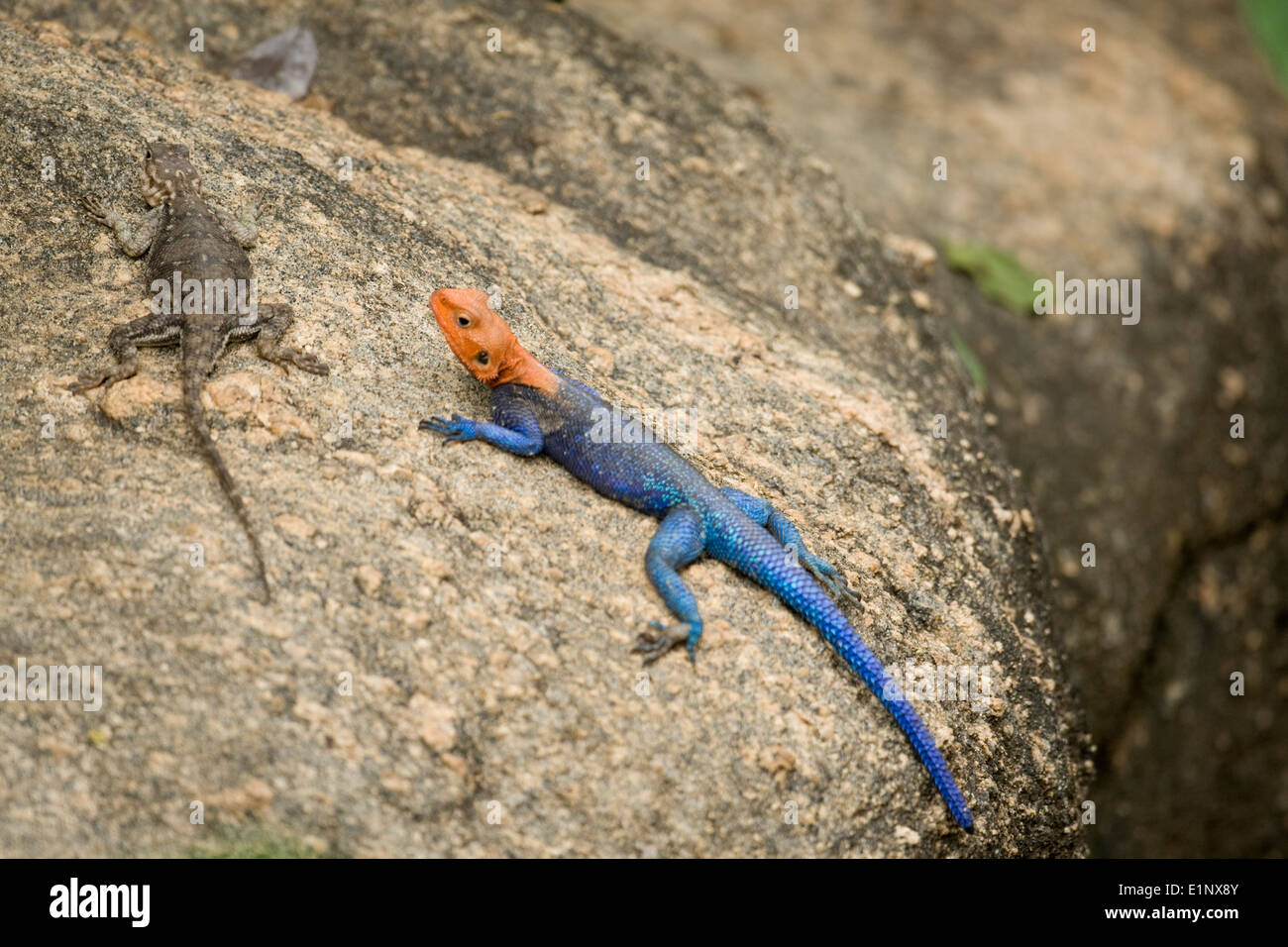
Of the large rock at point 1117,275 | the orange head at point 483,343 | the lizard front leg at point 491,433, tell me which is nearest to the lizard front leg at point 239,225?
the orange head at point 483,343

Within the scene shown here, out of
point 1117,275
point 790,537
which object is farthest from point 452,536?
point 1117,275

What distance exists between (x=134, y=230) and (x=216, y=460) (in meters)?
1.62

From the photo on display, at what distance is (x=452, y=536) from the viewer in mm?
4496

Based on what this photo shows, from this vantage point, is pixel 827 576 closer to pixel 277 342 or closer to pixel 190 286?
pixel 277 342

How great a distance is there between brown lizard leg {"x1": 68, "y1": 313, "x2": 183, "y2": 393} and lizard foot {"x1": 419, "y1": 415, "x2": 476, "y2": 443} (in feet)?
4.00

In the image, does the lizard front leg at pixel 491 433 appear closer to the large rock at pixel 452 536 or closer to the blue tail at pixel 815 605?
the large rock at pixel 452 536

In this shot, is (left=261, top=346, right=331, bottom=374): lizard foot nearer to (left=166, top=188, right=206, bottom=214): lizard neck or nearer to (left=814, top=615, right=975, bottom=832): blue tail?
(left=166, top=188, right=206, bottom=214): lizard neck

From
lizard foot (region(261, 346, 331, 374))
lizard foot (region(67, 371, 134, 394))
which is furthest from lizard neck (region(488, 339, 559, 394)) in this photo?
lizard foot (region(67, 371, 134, 394))

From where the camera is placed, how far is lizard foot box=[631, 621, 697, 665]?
434 centimetres

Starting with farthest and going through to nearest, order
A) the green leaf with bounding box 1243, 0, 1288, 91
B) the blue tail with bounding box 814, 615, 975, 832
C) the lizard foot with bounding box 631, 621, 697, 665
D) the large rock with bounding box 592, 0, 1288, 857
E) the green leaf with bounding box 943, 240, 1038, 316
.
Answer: the green leaf with bounding box 1243, 0, 1288, 91
the green leaf with bounding box 943, 240, 1038, 316
the large rock with bounding box 592, 0, 1288, 857
the blue tail with bounding box 814, 615, 975, 832
the lizard foot with bounding box 631, 621, 697, 665

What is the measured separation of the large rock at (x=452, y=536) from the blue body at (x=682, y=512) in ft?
0.34

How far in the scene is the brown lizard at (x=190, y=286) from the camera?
15.6 feet
